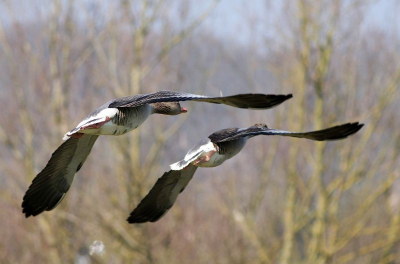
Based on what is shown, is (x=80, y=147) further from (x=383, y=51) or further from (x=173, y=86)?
(x=383, y=51)

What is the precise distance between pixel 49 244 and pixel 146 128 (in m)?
3.36

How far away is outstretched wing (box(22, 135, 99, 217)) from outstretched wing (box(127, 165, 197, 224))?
1.91ft

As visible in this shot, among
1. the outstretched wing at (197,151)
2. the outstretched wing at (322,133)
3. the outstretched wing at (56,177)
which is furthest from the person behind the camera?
the outstretched wing at (56,177)

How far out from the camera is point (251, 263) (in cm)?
2058

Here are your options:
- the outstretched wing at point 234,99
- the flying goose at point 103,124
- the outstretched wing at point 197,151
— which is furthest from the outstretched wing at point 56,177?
the outstretched wing at point 234,99

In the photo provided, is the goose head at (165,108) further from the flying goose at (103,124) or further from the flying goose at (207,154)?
the flying goose at (207,154)

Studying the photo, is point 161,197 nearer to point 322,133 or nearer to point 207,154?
point 207,154

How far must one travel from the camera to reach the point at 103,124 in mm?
4785

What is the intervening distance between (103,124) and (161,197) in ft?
4.36

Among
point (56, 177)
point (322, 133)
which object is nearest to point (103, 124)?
point (56, 177)

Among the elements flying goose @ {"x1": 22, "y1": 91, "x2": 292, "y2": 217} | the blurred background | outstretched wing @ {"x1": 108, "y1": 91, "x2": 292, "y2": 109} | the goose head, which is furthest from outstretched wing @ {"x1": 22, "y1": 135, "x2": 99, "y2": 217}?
the blurred background

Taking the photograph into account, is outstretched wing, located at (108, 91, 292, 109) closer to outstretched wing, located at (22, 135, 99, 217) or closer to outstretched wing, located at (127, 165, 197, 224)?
outstretched wing, located at (22, 135, 99, 217)

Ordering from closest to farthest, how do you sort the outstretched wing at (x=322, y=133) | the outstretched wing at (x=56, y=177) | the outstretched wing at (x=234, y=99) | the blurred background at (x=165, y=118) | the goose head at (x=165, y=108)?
the outstretched wing at (x=234, y=99) → the outstretched wing at (x=322, y=133) → the goose head at (x=165, y=108) → the outstretched wing at (x=56, y=177) → the blurred background at (x=165, y=118)

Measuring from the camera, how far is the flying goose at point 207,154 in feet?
16.2
